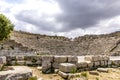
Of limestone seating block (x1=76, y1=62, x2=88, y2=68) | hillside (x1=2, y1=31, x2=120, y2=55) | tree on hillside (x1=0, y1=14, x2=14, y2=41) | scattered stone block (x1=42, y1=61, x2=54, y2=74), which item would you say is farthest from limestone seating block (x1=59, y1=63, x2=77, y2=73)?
tree on hillside (x1=0, y1=14, x2=14, y2=41)

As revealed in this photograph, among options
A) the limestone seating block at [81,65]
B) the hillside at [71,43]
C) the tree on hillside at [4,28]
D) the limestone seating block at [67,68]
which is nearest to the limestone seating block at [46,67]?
the limestone seating block at [67,68]

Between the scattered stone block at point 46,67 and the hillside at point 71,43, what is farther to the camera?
the hillside at point 71,43

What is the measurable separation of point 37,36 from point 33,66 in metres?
26.1

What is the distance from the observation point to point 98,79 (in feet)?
35.6

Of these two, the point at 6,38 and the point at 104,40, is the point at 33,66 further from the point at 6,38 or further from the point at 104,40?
the point at 104,40

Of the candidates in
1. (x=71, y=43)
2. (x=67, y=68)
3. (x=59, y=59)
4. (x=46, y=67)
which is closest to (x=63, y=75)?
(x=67, y=68)

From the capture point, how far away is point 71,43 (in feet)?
142

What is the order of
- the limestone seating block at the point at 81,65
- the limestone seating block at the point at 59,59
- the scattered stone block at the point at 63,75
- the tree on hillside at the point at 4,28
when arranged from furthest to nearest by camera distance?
the tree on hillside at the point at 4,28 → the limestone seating block at the point at 81,65 → the limestone seating block at the point at 59,59 → the scattered stone block at the point at 63,75

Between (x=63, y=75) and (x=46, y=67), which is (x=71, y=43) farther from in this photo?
(x=63, y=75)

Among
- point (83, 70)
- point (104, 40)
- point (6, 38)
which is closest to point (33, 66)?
point (83, 70)

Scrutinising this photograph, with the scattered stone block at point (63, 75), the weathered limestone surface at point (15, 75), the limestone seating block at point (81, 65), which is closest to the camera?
the weathered limestone surface at point (15, 75)

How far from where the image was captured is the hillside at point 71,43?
36.9 m

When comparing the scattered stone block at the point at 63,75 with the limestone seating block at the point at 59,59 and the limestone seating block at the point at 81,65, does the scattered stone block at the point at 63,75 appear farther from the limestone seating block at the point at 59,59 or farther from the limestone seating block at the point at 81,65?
Result: the limestone seating block at the point at 81,65

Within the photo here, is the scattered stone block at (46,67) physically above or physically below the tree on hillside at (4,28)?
below
